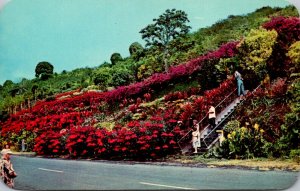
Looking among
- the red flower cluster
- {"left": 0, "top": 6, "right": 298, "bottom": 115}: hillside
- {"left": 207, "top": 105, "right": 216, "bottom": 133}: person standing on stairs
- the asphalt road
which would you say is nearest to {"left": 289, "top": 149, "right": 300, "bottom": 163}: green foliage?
the asphalt road

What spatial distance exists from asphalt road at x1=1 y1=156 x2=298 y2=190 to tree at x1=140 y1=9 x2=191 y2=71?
180 cm

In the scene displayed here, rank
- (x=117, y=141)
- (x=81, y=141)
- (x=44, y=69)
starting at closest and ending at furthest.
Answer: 1. (x=117, y=141)
2. (x=44, y=69)
3. (x=81, y=141)

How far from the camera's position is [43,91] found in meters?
9.84

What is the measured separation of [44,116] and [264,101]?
358cm

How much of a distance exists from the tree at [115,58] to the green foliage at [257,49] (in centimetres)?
189

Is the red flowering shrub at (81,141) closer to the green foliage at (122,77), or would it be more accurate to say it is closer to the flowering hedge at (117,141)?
the flowering hedge at (117,141)

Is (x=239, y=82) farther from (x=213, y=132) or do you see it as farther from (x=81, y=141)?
(x=81, y=141)

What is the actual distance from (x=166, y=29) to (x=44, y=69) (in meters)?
2.05

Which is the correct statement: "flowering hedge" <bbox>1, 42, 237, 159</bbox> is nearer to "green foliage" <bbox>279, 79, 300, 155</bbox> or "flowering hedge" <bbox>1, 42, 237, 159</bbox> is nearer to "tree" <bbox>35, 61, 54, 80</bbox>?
"tree" <bbox>35, 61, 54, 80</bbox>

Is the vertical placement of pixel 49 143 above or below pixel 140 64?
below

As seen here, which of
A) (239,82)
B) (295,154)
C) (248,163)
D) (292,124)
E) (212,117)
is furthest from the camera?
(239,82)

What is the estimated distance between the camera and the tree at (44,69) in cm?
938

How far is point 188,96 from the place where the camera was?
9.23 metres

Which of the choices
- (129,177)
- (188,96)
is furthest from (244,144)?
(129,177)
